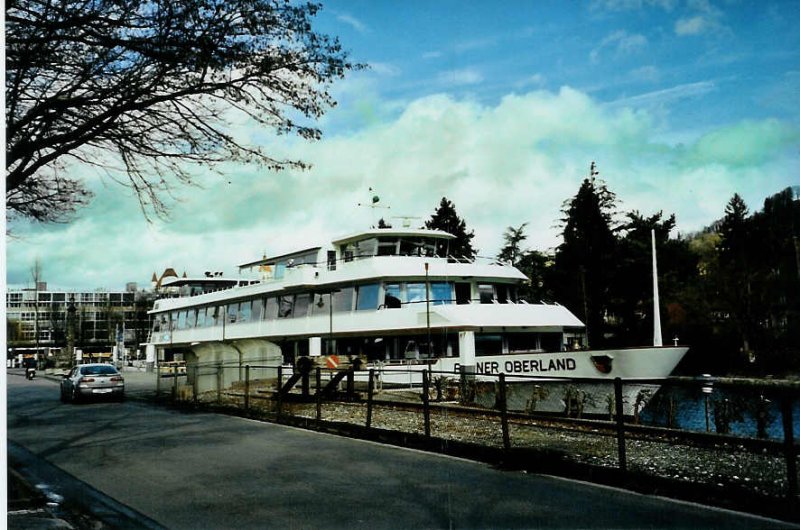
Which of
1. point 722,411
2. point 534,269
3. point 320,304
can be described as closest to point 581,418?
point 722,411

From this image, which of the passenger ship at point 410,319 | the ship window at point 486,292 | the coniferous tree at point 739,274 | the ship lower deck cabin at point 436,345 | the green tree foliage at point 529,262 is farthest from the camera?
the green tree foliage at point 529,262

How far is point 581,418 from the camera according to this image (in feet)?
43.4

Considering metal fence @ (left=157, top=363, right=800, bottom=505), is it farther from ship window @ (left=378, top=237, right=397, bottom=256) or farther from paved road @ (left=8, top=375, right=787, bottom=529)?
ship window @ (left=378, top=237, right=397, bottom=256)

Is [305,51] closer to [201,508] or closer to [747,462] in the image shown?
[201,508]

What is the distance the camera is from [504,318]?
1950 cm

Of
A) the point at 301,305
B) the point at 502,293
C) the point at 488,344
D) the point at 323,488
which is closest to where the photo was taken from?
the point at 323,488

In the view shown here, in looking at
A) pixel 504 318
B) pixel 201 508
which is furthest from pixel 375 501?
pixel 504 318

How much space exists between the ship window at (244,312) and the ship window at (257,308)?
19.3 inches

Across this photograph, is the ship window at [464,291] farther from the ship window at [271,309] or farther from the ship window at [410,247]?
the ship window at [271,309]

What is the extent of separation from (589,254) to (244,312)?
18981mm

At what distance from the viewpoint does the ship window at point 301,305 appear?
23828mm

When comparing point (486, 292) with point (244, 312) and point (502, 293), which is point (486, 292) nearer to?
point (502, 293)

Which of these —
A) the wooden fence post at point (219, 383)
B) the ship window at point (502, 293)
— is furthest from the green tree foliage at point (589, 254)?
the wooden fence post at point (219, 383)

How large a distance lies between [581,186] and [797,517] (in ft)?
107
